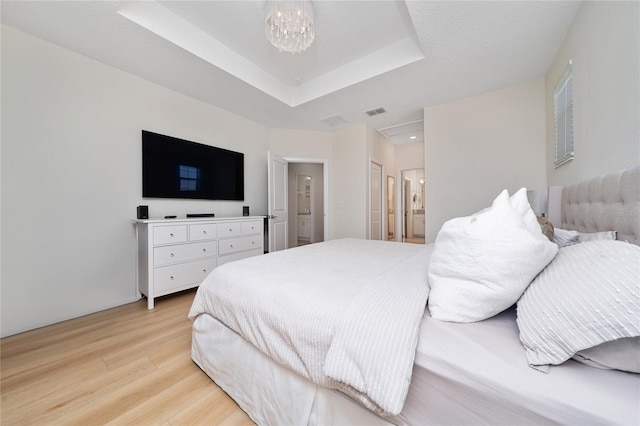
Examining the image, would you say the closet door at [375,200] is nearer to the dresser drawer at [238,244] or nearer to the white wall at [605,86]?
the dresser drawer at [238,244]

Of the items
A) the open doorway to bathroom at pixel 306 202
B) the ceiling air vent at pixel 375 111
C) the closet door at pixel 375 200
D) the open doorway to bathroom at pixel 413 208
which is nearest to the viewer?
the ceiling air vent at pixel 375 111

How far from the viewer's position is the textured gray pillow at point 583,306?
0.53 m

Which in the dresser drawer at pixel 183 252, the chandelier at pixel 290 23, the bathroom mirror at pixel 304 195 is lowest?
the dresser drawer at pixel 183 252

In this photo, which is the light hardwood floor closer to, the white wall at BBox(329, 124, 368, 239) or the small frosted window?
the white wall at BBox(329, 124, 368, 239)

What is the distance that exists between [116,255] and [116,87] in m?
1.85

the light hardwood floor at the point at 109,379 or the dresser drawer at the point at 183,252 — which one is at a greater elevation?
the dresser drawer at the point at 183,252

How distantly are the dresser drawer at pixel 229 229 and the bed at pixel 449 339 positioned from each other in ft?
6.05

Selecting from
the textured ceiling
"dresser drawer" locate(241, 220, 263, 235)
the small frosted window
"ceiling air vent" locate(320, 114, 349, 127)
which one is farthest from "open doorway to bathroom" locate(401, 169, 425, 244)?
"dresser drawer" locate(241, 220, 263, 235)

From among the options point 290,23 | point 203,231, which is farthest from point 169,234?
point 290,23

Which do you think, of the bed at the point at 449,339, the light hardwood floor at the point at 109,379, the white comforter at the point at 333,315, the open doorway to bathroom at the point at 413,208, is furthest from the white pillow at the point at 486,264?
the open doorway to bathroom at the point at 413,208

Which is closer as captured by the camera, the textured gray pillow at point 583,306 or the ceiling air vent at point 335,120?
the textured gray pillow at point 583,306

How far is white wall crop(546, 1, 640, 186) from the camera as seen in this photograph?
113 centimetres

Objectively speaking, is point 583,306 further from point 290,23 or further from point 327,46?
point 327,46

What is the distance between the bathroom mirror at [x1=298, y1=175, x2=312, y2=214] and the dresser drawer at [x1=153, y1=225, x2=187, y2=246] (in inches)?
163
